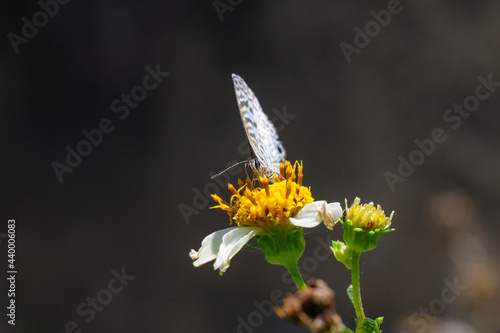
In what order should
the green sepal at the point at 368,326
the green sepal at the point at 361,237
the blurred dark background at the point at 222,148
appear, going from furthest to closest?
the blurred dark background at the point at 222,148 < the green sepal at the point at 361,237 < the green sepal at the point at 368,326

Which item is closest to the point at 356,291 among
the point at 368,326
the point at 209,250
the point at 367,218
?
the point at 368,326

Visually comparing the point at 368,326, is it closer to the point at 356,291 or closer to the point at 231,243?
the point at 356,291

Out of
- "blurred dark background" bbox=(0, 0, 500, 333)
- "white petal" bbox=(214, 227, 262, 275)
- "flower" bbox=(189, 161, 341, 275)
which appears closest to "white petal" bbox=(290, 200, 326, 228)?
"flower" bbox=(189, 161, 341, 275)

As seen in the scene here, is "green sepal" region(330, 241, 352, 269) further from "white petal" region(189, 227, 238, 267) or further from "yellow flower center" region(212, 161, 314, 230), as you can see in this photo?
"white petal" region(189, 227, 238, 267)

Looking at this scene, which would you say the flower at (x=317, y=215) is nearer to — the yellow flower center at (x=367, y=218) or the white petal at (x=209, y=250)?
the yellow flower center at (x=367, y=218)

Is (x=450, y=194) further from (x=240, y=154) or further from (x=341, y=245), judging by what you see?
(x=341, y=245)

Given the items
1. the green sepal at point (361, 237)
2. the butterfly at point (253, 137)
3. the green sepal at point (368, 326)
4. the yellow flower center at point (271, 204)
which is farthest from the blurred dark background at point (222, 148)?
the green sepal at point (368, 326)

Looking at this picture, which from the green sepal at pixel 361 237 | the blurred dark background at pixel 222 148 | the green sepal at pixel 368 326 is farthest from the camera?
the blurred dark background at pixel 222 148
